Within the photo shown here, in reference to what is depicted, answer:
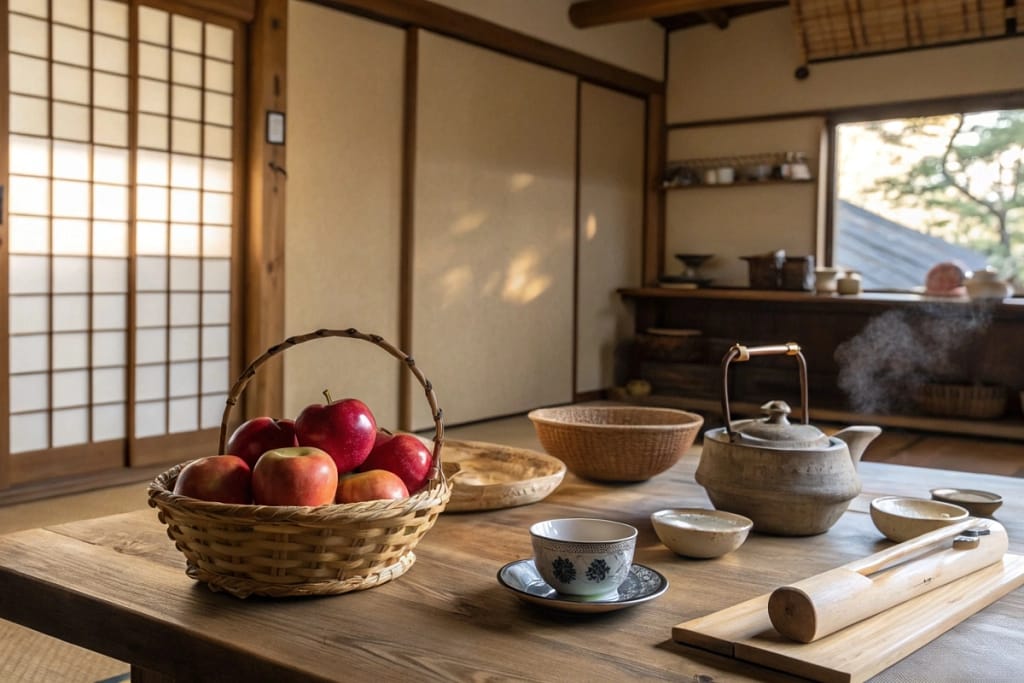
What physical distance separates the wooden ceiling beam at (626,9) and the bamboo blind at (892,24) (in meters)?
0.59

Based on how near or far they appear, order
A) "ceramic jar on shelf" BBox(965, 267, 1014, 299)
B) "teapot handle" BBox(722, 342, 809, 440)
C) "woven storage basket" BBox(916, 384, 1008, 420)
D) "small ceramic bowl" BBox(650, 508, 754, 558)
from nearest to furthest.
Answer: "small ceramic bowl" BBox(650, 508, 754, 558), "teapot handle" BBox(722, 342, 809, 440), "ceramic jar on shelf" BBox(965, 267, 1014, 299), "woven storage basket" BBox(916, 384, 1008, 420)

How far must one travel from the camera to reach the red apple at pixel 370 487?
3.57 ft

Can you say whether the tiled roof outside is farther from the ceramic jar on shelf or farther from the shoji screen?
the shoji screen

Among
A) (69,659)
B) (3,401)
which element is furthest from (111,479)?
(69,659)

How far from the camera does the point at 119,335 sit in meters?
4.01

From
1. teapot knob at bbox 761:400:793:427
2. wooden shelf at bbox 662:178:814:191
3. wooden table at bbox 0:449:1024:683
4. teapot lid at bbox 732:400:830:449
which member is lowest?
wooden table at bbox 0:449:1024:683

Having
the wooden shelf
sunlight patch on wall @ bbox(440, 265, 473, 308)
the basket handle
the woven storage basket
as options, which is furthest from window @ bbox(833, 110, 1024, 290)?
the basket handle

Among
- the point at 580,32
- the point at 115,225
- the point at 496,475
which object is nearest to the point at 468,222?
the point at 580,32

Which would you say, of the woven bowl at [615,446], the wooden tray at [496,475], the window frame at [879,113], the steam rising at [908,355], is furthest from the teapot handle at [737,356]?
the window frame at [879,113]

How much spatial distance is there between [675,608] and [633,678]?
8.0 inches

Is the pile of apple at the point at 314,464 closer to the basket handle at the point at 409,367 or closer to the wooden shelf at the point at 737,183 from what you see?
the basket handle at the point at 409,367

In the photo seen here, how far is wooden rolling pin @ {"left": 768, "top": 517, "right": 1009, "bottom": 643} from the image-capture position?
0.92 m

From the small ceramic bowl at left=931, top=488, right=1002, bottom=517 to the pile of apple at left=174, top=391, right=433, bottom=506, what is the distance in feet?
2.86

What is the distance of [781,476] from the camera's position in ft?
4.47
